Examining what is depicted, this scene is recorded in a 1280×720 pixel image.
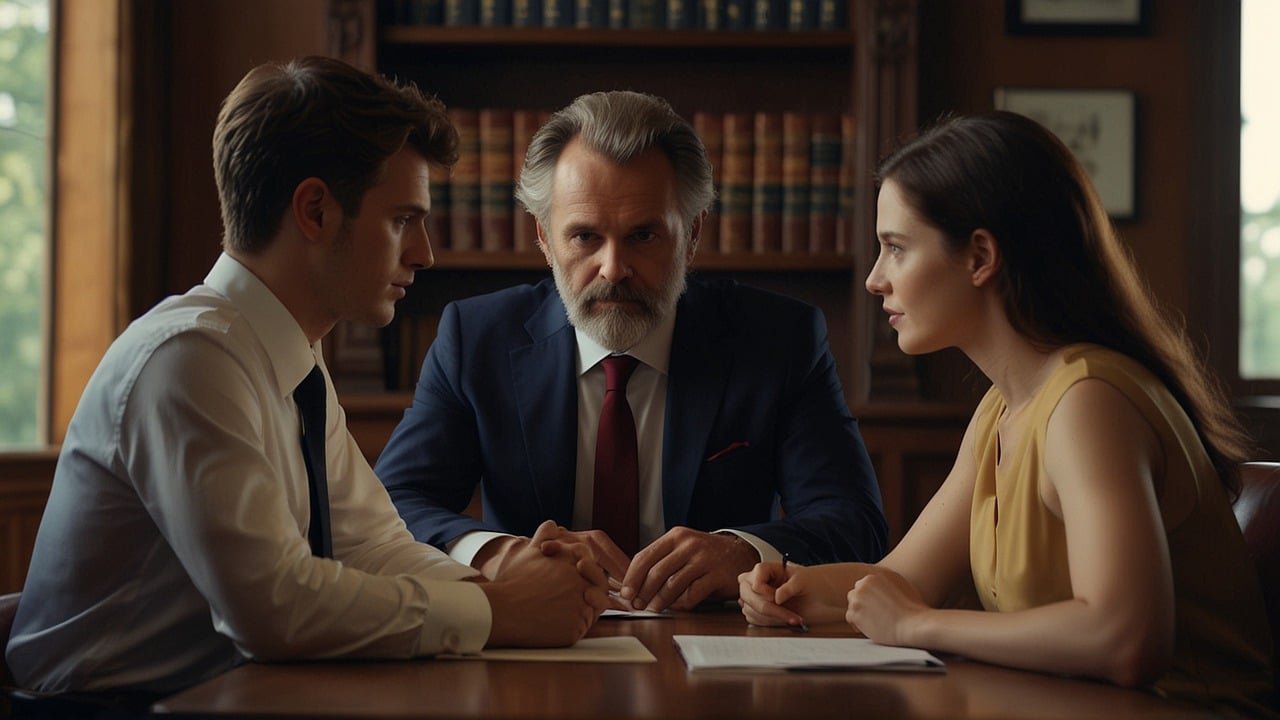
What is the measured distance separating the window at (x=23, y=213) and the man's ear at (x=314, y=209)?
1.97 metres

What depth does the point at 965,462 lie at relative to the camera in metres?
1.75

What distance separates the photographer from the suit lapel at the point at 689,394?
2236mm

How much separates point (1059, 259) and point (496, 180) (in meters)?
2.22

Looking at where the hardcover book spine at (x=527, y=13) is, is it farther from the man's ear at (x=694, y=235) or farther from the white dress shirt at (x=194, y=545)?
the white dress shirt at (x=194, y=545)

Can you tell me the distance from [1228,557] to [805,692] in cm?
60

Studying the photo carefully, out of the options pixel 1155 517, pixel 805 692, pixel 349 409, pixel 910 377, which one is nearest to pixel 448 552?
pixel 805 692

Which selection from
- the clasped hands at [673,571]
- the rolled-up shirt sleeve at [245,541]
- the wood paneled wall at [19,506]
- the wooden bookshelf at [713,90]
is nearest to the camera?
the rolled-up shirt sleeve at [245,541]

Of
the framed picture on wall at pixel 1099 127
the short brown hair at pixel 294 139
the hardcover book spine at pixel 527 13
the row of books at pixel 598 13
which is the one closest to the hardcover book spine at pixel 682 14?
the row of books at pixel 598 13

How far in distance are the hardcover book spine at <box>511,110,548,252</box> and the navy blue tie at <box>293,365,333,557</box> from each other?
1.97 metres

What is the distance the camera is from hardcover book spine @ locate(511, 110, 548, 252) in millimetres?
3500

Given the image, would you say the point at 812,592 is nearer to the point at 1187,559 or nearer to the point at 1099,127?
the point at 1187,559

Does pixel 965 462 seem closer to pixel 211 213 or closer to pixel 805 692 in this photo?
pixel 805 692

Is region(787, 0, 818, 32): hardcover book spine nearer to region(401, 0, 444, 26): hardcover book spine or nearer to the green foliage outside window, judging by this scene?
region(401, 0, 444, 26): hardcover book spine

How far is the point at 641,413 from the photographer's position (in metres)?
2.32
